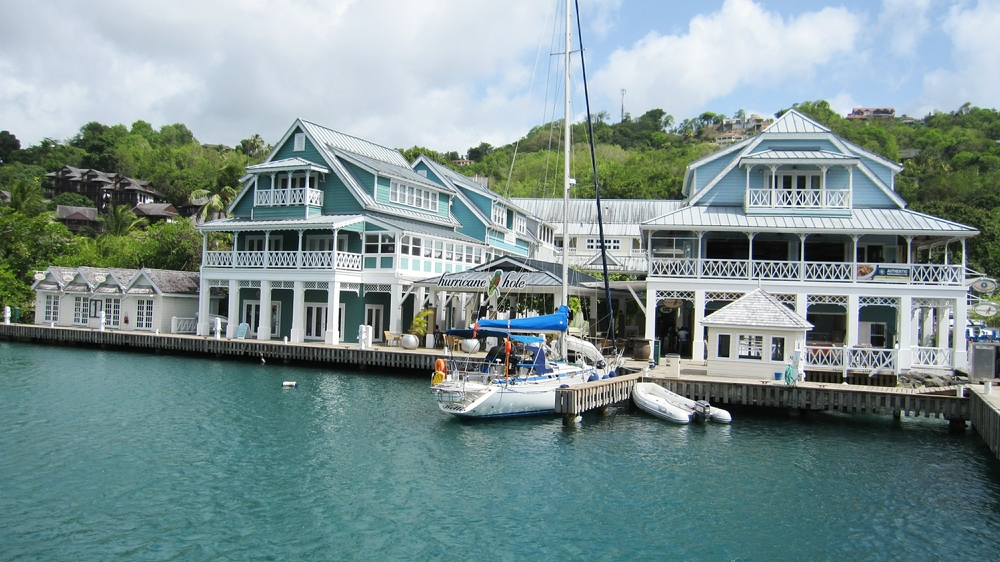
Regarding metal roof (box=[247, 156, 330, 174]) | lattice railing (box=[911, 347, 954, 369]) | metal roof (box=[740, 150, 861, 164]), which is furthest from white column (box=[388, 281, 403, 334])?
lattice railing (box=[911, 347, 954, 369])

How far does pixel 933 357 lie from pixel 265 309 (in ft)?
103

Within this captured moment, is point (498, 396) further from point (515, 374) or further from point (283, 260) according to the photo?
point (283, 260)

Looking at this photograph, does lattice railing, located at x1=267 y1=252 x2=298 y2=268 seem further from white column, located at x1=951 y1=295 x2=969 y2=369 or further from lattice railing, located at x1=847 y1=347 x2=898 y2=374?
white column, located at x1=951 y1=295 x2=969 y2=369

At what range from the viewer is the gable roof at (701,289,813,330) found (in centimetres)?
2639

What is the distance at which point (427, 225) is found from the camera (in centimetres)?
4503

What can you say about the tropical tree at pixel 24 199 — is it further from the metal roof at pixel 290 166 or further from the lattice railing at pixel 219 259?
the metal roof at pixel 290 166

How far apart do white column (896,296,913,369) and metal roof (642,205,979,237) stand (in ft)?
9.74

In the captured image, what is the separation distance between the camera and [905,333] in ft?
101

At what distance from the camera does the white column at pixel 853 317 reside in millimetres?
30875

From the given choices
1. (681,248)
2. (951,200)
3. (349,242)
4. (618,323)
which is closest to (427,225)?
(349,242)

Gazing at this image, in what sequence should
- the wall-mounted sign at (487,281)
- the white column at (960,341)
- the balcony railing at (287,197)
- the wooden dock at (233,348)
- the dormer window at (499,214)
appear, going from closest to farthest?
the white column at (960,341) → the wooden dock at (233,348) → the wall-mounted sign at (487,281) → the balcony railing at (287,197) → the dormer window at (499,214)

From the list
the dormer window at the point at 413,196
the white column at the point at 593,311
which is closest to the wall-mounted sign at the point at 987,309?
the white column at the point at 593,311

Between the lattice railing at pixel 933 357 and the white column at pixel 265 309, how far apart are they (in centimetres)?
3044

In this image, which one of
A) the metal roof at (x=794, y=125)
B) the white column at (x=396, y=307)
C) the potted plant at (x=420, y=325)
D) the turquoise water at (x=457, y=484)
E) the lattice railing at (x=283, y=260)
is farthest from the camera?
the lattice railing at (x=283, y=260)
